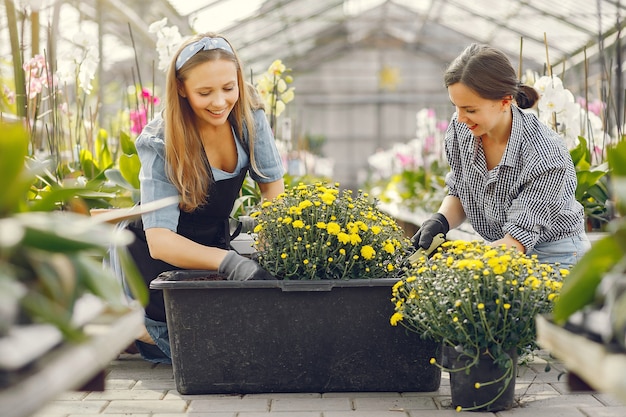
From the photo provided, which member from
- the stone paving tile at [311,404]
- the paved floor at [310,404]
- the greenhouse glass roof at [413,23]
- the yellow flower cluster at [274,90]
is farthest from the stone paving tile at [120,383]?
the greenhouse glass roof at [413,23]

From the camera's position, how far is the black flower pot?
203 centimetres

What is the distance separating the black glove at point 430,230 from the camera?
2.69m

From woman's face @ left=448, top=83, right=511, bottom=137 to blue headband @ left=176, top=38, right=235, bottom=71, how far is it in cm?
76

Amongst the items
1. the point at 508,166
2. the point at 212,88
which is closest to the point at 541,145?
the point at 508,166

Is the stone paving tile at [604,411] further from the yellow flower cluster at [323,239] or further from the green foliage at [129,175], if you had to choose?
the green foliage at [129,175]

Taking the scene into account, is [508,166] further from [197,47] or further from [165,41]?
[165,41]

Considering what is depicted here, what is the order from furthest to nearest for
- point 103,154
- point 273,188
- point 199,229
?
point 103,154, point 273,188, point 199,229

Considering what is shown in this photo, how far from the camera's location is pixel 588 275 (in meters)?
1.06

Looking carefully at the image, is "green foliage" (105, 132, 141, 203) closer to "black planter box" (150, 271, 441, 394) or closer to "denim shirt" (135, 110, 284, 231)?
"denim shirt" (135, 110, 284, 231)

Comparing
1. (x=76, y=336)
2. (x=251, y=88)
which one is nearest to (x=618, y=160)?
(x=76, y=336)

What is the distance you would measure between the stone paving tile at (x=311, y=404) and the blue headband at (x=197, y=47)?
109cm

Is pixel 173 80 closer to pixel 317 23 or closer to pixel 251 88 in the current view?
pixel 251 88

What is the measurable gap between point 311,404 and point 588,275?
1.26 metres

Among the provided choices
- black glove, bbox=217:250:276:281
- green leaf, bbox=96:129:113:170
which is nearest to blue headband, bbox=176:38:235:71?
black glove, bbox=217:250:276:281
